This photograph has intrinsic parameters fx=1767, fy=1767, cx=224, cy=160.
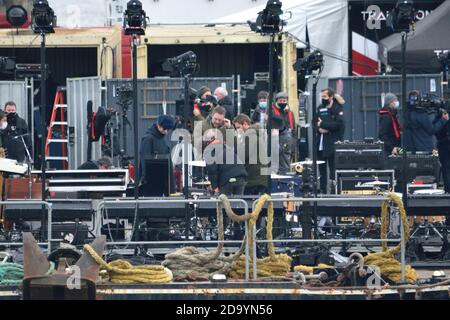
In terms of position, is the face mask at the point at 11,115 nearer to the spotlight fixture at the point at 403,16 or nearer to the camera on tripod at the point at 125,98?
the camera on tripod at the point at 125,98

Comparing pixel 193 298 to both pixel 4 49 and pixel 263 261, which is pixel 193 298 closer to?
pixel 263 261

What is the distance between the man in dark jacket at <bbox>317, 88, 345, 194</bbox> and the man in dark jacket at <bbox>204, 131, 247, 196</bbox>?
4.11 metres

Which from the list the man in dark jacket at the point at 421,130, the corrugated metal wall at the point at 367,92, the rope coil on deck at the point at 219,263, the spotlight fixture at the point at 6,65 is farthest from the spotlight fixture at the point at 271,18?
the corrugated metal wall at the point at 367,92

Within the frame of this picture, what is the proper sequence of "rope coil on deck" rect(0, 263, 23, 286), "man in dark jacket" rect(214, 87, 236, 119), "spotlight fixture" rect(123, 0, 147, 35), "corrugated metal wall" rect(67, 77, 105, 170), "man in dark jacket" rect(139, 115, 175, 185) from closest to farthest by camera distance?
"rope coil on deck" rect(0, 263, 23, 286)
"spotlight fixture" rect(123, 0, 147, 35)
"man in dark jacket" rect(139, 115, 175, 185)
"man in dark jacket" rect(214, 87, 236, 119)
"corrugated metal wall" rect(67, 77, 105, 170)

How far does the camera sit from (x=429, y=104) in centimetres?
2639

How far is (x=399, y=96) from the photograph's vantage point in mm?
31406

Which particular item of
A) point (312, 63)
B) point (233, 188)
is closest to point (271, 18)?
point (312, 63)

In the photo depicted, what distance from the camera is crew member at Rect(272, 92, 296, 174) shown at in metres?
27.6

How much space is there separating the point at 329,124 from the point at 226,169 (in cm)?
451

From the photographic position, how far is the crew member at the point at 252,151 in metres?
24.6

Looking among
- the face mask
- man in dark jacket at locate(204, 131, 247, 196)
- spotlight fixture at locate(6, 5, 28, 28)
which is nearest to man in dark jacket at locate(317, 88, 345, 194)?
man in dark jacket at locate(204, 131, 247, 196)

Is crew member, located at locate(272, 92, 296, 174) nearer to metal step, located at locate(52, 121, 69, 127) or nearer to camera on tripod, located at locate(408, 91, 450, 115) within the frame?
camera on tripod, located at locate(408, 91, 450, 115)

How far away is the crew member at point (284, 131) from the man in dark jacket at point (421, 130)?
→ 6.28 feet
